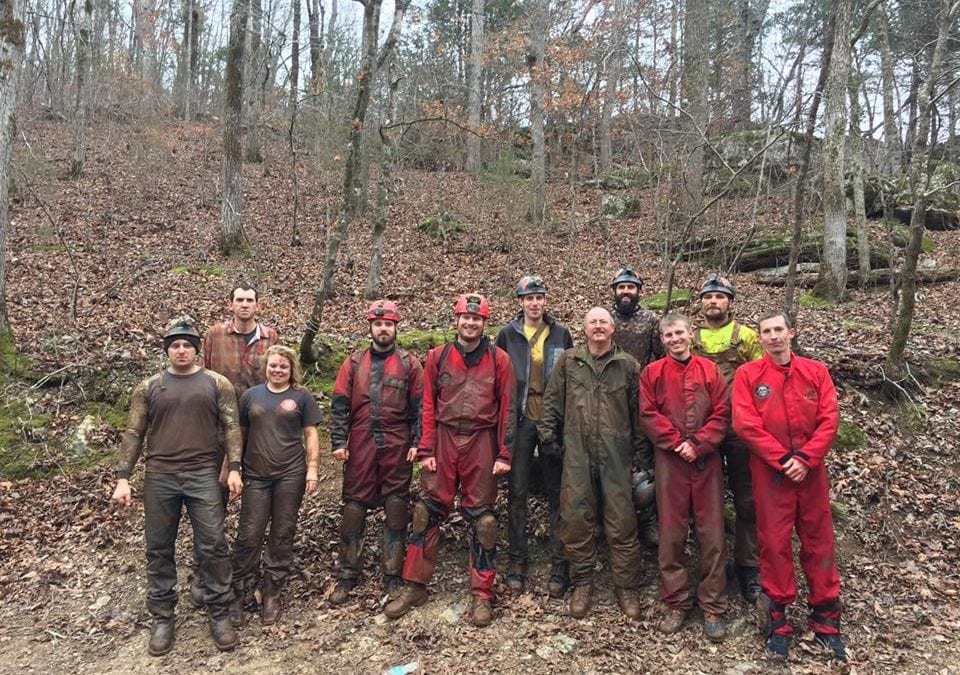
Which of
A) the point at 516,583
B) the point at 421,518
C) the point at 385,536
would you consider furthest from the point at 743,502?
the point at 385,536

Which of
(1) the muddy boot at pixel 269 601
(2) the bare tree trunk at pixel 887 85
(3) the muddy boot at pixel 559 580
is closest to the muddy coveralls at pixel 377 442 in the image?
(1) the muddy boot at pixel 269 601

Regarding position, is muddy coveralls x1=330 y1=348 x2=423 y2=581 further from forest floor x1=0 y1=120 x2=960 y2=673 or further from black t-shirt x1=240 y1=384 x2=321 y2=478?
forest floor x1=0 y1=120 x2=960 y2=673

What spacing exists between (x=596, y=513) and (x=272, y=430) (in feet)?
8.90

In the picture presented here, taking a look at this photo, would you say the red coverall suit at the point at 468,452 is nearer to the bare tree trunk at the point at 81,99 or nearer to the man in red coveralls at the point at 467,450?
the man in red coveralls at the point at 467,450

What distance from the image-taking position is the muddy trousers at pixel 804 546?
424 cm

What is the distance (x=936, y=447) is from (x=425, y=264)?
385 inches

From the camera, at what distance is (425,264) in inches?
533

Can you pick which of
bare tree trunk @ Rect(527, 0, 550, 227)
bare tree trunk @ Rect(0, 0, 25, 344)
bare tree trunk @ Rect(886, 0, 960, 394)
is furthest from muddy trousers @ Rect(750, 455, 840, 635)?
bare tree trunk @ Rect(527, 0, 550, 227)

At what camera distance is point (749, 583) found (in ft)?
15.6

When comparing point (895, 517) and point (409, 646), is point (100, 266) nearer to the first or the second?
point (409, 646)

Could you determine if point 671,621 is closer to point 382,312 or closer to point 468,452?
point 468,452

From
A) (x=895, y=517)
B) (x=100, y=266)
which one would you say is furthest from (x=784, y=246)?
(x=100, y=266)

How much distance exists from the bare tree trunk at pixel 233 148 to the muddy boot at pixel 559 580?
1050 centimetres

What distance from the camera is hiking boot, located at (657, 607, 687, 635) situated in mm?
4512
